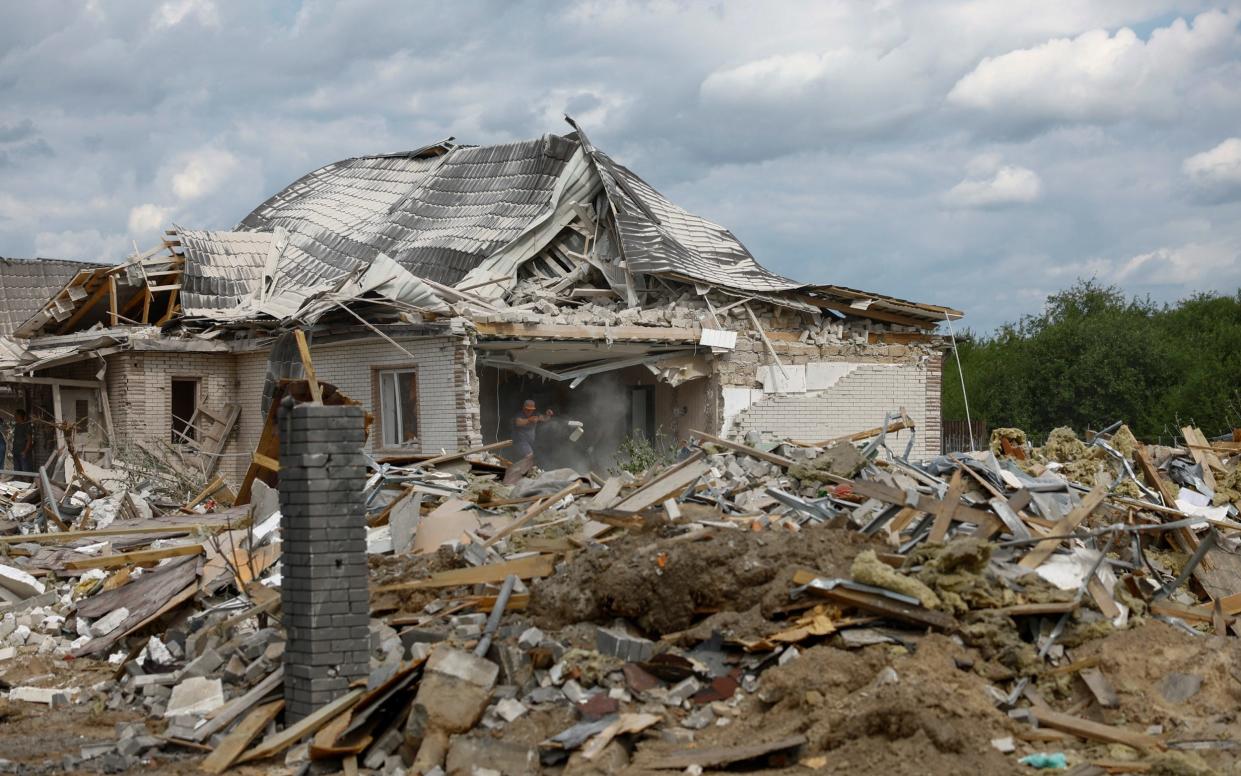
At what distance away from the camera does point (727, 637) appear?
274 inches

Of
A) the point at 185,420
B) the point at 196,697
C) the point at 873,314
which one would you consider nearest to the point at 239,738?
the point at 196,697

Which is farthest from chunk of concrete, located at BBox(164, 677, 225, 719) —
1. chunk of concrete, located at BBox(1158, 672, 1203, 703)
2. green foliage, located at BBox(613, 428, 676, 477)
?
green foliage, located at BBox(613, 428, 676, 477)

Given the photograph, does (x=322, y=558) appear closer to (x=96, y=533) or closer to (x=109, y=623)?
(x=109, y=623)

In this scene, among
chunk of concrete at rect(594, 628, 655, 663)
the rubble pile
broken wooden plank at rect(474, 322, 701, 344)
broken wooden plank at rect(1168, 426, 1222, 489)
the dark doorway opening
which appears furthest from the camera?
the dark doorway opening

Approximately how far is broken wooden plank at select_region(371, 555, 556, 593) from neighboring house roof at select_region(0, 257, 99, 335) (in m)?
23.7

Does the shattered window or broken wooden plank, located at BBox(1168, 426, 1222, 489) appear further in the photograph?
the shattered window

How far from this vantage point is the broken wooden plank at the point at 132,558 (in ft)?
35.1

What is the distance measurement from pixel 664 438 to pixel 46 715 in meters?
10.4

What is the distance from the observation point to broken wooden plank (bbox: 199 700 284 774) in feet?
22.6

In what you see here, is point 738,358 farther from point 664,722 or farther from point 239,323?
point 664,722

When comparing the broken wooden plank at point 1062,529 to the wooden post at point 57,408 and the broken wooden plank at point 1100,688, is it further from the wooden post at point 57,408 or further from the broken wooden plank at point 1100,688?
the wooden post at point 57,408

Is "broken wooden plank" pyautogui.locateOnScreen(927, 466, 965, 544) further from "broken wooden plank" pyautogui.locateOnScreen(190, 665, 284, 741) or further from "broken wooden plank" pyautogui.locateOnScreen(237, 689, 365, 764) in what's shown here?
"broken wooden plank" pyautogui.locateOnScreen(190, 665, 284, 741)

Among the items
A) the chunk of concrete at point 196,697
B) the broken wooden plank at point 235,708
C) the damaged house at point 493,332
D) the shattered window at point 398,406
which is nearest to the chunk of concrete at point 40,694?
the chunk of concrete at point 196,697

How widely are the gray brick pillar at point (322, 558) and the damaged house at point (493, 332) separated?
719cm
